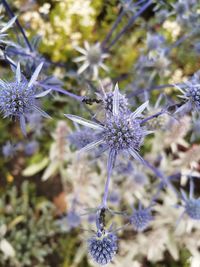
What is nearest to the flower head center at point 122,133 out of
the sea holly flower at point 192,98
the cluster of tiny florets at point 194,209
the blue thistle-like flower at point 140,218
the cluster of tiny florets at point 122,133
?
the cluster of tiny florets at point 122,133

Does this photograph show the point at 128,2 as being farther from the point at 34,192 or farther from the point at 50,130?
the point at 34,192

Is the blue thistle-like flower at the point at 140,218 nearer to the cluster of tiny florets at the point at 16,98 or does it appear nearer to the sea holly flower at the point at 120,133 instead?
the sea holly flower at the point at 120,133

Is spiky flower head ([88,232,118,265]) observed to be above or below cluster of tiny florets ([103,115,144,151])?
below

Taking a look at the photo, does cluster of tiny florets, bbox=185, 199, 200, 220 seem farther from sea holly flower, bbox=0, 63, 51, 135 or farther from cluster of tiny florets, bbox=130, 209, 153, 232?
sea holly flower, bbox=0, 63, 51, 135

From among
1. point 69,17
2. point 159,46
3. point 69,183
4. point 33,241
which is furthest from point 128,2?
point 33,241

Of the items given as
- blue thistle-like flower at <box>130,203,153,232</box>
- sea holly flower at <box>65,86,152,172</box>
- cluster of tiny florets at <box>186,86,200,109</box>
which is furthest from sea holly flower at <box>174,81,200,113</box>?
blue thistle-like flower at <box>130,203,153,232</box>

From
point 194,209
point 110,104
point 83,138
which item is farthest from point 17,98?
point 194,209
